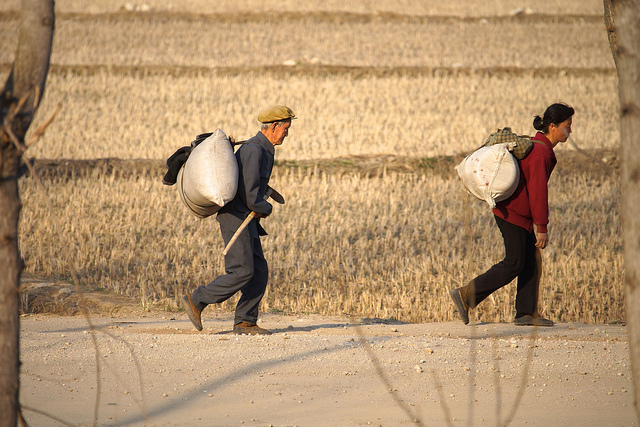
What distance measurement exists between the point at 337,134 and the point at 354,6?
16.0 m

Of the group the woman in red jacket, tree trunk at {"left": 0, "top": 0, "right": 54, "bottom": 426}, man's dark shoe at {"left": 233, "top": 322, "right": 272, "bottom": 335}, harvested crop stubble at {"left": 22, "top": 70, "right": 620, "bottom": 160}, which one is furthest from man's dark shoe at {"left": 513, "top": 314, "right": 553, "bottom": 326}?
harvested crop stubble at {"left": 22, "top": 70, "right": 620, "bottom": 160}

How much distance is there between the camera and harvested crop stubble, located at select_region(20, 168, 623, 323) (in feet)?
23.0

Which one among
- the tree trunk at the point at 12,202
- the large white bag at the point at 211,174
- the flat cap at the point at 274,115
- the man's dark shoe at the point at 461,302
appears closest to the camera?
the tree trunk at the point at 12,202

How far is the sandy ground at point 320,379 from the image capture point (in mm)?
3801

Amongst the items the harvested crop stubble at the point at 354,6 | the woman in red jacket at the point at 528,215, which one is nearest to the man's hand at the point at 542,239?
the woman in red jacket at the point at 528,215

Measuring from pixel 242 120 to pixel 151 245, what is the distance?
8.10 meters

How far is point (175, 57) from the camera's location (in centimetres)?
2214

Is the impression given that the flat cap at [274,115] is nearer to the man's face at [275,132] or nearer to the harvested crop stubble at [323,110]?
the man's face at [275,132]

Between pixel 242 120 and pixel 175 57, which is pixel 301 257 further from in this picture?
pixel 175 57

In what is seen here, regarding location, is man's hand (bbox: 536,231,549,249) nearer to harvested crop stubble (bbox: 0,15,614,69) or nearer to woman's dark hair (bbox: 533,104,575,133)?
woman's dark hair (bbox: 533,104,575,133)

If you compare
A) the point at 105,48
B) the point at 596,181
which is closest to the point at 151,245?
the point at 596,181

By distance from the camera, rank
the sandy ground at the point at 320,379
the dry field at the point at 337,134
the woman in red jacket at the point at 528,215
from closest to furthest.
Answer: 1. the sandy ground at the point at 320,379
2. the woman in red jacket at the point at 528,215
3. the dry field at the point at 337,134

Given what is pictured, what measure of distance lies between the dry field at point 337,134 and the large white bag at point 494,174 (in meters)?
0.63

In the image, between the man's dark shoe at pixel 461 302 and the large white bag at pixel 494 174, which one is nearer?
the large white bag at pixel 494 174
